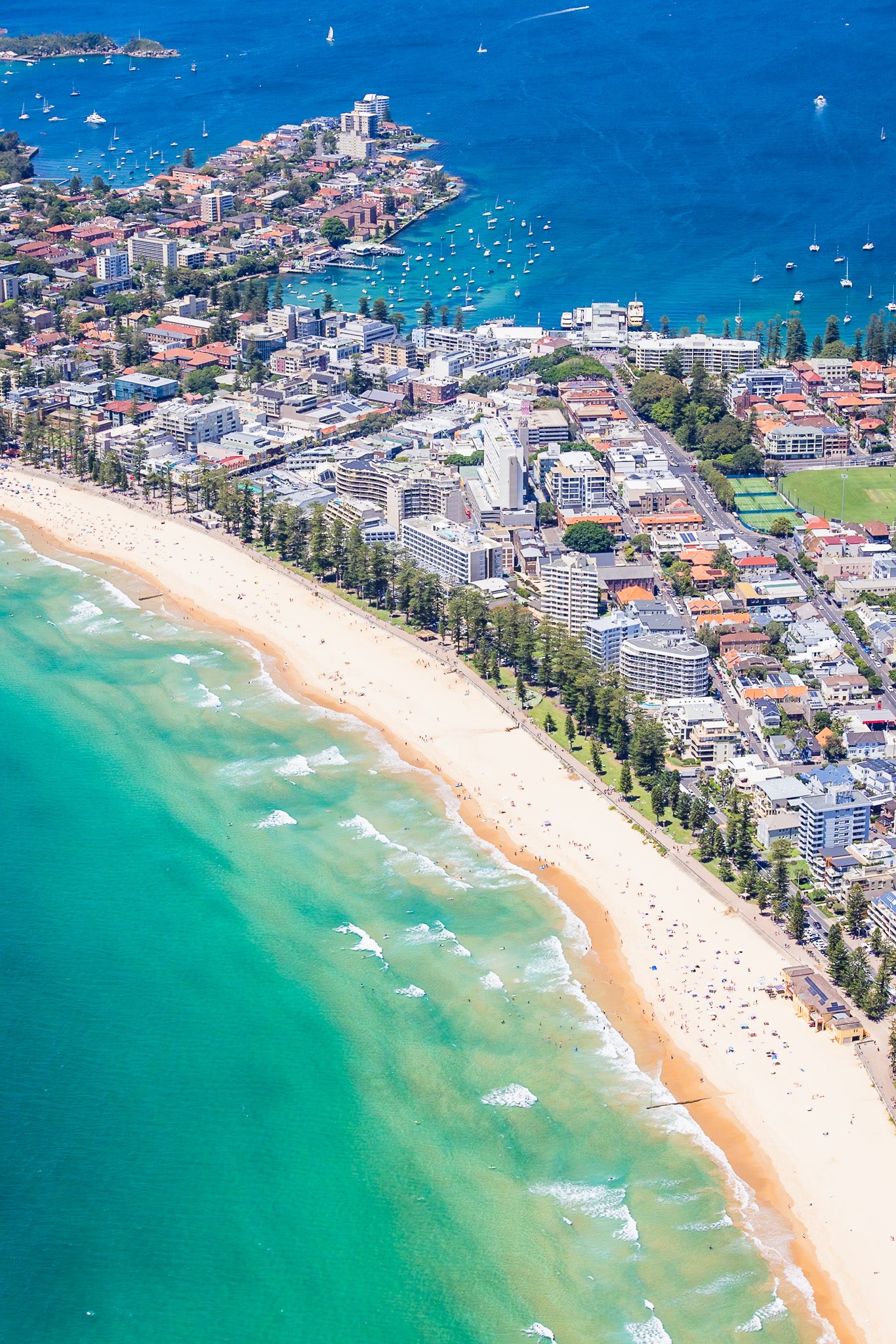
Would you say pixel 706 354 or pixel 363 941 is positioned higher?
pixel 706 354

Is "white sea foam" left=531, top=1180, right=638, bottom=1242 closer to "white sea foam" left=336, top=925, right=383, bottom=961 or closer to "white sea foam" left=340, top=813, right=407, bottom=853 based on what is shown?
"white sea foam" left=336, top=925, right=383, bottom=961

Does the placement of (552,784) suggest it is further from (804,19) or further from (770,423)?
(804,19)

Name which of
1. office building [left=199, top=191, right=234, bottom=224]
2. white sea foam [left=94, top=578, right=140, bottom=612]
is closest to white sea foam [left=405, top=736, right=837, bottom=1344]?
white sea foam [left=94, top=578, right=140, bottom=612]

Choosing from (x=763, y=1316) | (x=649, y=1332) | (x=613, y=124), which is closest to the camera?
(x=649, y=1332)

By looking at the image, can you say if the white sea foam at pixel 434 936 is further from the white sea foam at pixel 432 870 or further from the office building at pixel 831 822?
the office building at pixel 831 822

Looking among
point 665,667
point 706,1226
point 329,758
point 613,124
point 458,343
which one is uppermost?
point 613,124

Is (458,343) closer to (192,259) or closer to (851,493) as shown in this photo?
(192,259)

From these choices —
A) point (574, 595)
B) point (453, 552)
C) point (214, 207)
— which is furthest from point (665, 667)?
point (214, 207)

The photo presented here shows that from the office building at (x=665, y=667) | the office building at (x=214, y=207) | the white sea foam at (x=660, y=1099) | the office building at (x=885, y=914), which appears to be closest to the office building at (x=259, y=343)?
the office building at (x=214, y=207)
